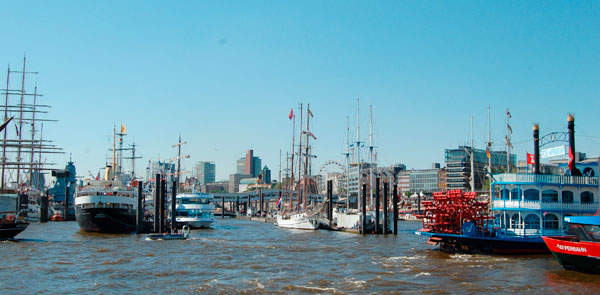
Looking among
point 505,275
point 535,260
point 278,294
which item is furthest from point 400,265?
point 278,294

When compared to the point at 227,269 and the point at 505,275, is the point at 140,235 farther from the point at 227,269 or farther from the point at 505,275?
the point at 505,275

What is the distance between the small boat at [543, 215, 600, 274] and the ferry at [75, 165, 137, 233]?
165 feet

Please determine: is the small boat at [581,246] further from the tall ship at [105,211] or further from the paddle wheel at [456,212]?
the tall ship at [105,211]

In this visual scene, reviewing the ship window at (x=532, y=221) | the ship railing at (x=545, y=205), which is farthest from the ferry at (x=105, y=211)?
the ship window at (x=532, y=221)

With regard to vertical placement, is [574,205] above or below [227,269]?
above

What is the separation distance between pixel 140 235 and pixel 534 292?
46269 millimetres

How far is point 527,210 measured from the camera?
4328 cm

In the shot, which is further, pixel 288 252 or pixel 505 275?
pixel 288 252

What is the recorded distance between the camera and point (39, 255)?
42.6 m

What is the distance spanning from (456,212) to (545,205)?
673cm

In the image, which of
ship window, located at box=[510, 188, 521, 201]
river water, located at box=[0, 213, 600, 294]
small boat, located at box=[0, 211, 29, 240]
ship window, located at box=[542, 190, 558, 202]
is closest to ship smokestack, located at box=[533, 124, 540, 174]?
ship window, located at box=[542, 190, 558, 202]

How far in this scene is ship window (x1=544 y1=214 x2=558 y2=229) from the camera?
144 feet

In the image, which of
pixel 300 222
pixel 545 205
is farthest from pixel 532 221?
pixel 300 222

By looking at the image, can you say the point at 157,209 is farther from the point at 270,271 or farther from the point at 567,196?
the point at 567,196
